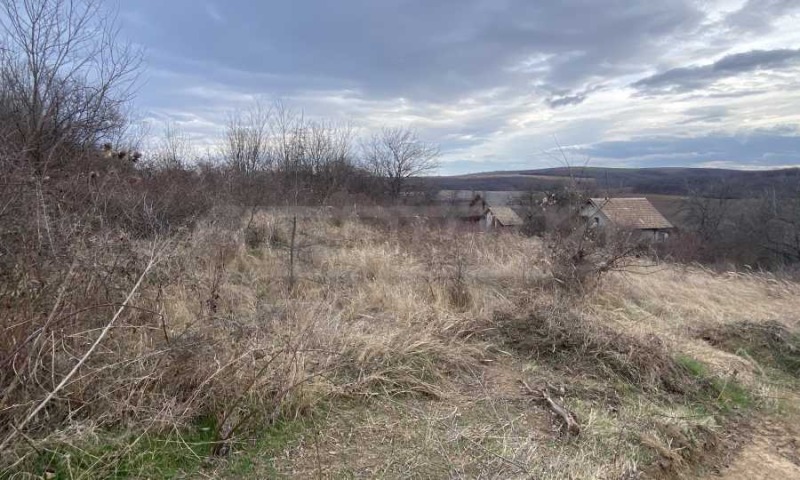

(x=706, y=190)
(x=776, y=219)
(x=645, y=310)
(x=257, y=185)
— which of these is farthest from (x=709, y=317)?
(x=706, y=190)

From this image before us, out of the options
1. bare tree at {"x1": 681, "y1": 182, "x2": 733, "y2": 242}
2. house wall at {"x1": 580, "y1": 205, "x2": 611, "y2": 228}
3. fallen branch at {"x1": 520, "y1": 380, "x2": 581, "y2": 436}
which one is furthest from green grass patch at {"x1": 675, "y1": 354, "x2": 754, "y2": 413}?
bare tree at {"x1": 681, "y1": 182, "x2": 733, "y2": 242}

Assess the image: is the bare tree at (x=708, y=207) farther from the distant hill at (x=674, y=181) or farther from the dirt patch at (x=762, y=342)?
the dirt patch at (x=762, y=342)

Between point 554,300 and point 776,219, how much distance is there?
35.3 m

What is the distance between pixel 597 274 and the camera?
237 inches

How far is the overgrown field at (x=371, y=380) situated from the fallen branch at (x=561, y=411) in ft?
0.04

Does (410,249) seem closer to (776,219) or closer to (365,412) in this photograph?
(365,412)

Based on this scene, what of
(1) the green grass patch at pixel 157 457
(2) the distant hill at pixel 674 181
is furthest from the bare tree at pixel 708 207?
(1) the green grass patch at pixel 157 457

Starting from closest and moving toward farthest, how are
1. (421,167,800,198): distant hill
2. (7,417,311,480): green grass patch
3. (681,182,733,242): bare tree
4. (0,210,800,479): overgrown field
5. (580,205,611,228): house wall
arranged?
(7,417,311,480): green grass patch
(0,210,800,479): overgrown field
(580,205,611,228): house wall
(421,167,800,198): distant hill
(681,182,733,242): bare tree

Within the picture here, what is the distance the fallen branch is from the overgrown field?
0.04ft

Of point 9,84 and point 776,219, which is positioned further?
point 776,219

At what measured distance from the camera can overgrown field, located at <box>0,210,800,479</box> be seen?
2225mm

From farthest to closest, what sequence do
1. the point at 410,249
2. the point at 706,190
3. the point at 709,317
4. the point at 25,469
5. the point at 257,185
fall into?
1. the point at 706,190
2. the point at 257,185
3. the point at 410,249
4. the point at 709,317
5. the point at 25,469

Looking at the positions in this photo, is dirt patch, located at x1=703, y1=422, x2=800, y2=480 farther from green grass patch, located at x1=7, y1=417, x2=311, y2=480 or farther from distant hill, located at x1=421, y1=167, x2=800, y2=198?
distant hill, located at x1=421, y1=167, x2=800, y2=198

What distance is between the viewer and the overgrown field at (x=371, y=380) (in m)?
2.22
